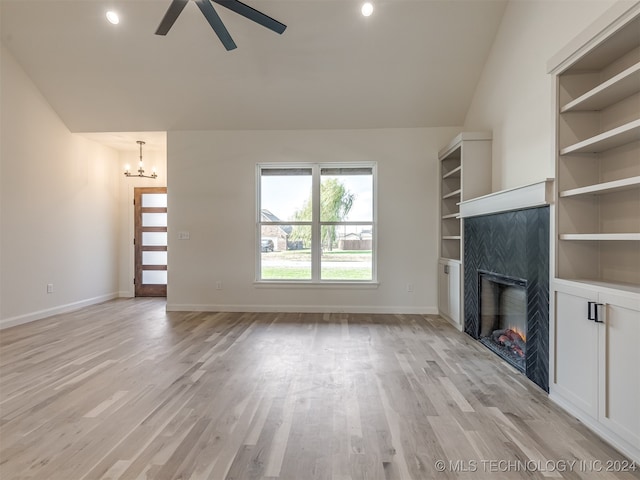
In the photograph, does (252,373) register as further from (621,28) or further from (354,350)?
(621,28)

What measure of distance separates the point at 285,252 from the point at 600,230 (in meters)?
3.98

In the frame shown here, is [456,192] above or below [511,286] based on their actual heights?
above

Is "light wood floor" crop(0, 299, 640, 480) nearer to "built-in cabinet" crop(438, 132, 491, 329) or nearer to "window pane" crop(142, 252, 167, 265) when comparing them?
"built-in cabinet" crop(438, 132, 491, 329)

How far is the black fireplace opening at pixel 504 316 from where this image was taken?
117 inches

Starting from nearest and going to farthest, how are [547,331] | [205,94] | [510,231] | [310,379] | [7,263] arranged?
[547,331]
[310,379]
[510,231]
[7,263]
[205,94]

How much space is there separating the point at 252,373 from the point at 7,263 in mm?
3947

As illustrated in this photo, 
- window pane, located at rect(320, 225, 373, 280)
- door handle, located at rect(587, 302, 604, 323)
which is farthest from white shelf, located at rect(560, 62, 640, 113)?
window pane, located at rect(320, 225, 373, 280)

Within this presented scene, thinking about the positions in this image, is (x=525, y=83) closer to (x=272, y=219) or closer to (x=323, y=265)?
(x=323, y=265)

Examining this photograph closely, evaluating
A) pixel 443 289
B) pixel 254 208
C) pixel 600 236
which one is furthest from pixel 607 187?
pixel 254 208

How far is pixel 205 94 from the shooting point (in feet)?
15.5

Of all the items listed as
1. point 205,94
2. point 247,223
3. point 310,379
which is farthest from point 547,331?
point 205,94

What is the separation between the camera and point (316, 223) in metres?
5.27

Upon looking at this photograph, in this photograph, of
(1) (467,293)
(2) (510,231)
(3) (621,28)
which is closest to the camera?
(3) (621,28)

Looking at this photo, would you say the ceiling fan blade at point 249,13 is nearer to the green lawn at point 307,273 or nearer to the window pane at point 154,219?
the green lawn at point 307,273
